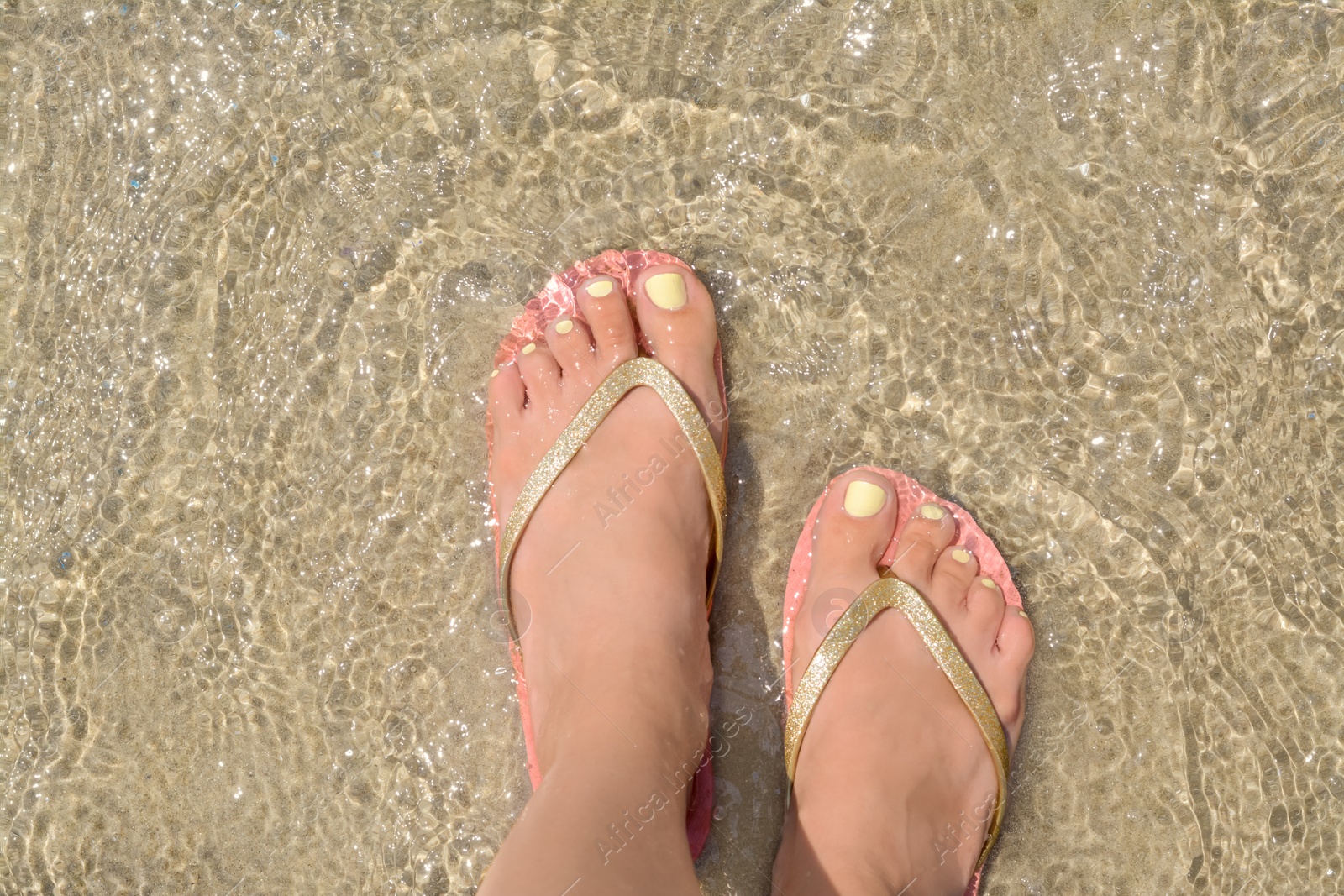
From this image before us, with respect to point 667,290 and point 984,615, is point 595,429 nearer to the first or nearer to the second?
point 667,290

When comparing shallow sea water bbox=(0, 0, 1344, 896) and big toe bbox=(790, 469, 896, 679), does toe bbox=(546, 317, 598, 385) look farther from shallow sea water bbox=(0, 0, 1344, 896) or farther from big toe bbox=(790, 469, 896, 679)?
big toe bbox=(790, 469, 896, 679)

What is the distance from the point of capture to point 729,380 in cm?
209

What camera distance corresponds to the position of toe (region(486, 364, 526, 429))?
2.07 meters

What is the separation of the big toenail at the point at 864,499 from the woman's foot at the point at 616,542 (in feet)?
1.06

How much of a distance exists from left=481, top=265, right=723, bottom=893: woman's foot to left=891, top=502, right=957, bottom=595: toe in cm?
45

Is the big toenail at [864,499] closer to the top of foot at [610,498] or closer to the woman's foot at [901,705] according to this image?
the woman's foot at [901,705]

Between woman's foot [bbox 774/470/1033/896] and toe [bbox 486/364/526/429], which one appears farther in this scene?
toe [bbox 486/364/526/429]

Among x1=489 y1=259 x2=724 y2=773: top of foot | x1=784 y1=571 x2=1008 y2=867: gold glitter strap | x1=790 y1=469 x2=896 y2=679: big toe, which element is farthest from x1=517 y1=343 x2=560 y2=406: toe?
x1=784 y1=571 x2=1008 y2=867: gold glitter strap

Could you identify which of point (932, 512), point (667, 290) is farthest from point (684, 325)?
point (932, 512)

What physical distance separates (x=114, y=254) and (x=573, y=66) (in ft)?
3.65

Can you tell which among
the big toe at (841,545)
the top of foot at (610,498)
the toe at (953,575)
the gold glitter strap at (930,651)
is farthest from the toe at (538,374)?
the toe at (953,575)

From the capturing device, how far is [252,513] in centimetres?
206

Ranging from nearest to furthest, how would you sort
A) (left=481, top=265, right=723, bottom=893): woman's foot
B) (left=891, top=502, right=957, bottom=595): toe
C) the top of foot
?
1. (left=481, top=265, right=723, bottom=893): woman's foot
2. the top of foot
3. (left=891, top=502, right=957, bottom=595): toe

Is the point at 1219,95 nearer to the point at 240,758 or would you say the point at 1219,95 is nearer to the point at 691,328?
the point at 691,328
